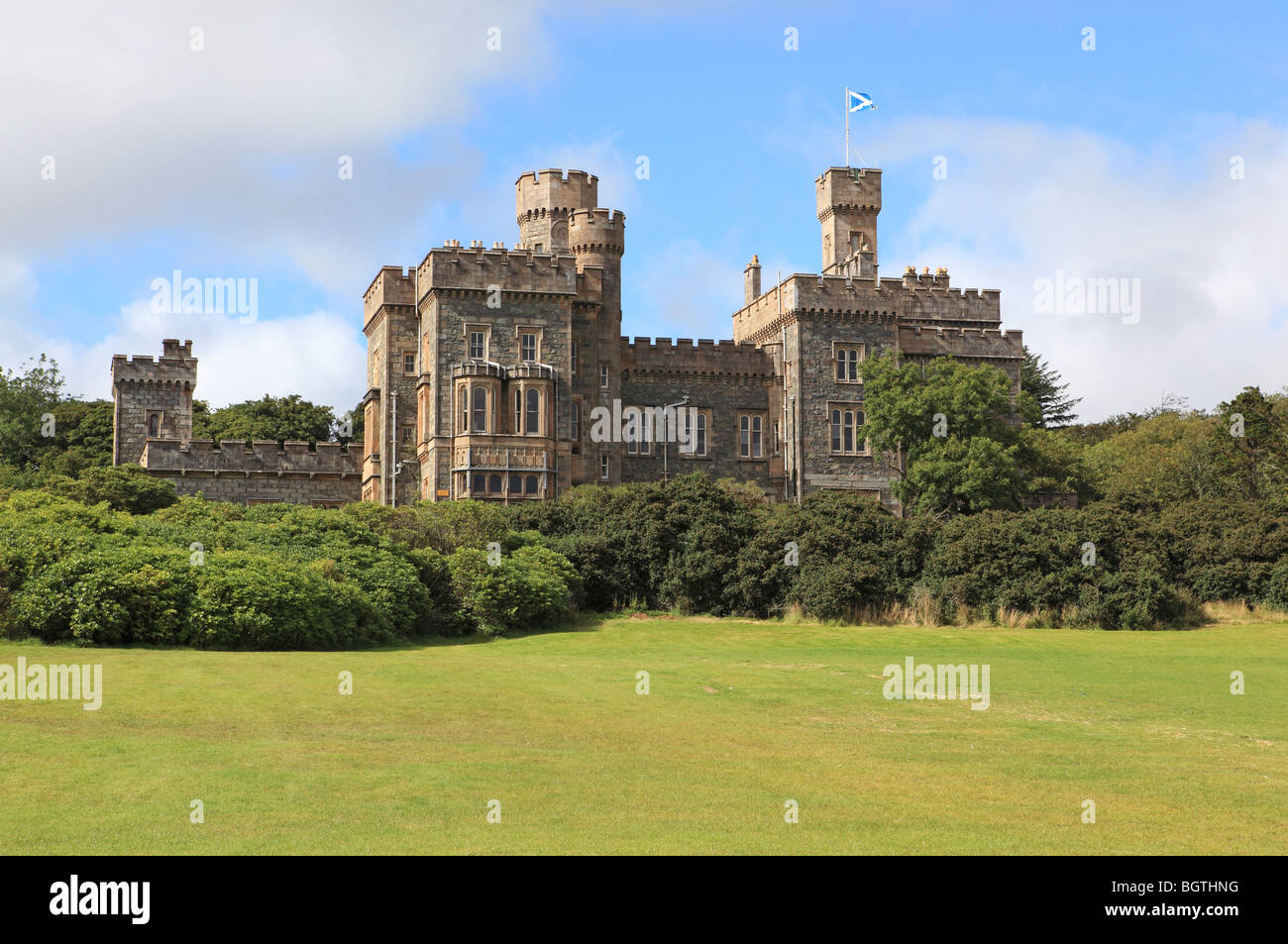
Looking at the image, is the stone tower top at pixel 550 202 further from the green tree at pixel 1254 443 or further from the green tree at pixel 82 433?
the green tree at pixel 1254 443

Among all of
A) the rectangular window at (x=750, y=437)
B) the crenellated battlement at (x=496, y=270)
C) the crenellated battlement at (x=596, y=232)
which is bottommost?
the rectangular window at (x=750, y=437)

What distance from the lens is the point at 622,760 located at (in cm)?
1464

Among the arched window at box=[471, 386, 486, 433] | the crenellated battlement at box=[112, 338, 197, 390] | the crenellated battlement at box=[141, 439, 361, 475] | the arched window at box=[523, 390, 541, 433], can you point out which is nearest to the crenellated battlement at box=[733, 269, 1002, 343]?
the arched window at box=[523, 390, 541, 433]

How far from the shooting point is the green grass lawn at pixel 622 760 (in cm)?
1122

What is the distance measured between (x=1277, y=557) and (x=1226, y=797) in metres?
28.1

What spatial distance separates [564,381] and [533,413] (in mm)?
2261

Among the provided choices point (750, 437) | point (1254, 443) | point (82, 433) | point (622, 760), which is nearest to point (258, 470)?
point (750, 437)

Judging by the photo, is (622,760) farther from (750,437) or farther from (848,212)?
(848,212)

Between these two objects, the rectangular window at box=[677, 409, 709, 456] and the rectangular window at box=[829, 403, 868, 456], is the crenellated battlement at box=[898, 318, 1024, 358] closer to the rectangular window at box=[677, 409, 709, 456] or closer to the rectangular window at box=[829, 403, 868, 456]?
the rectangular window at box=[829, 403, 868, 456]

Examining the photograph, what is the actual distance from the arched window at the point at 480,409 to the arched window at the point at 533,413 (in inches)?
61.0

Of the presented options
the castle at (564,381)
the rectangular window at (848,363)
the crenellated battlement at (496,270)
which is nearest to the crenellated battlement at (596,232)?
the castle at (564,381)

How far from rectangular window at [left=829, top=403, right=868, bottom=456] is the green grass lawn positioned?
32768 millimetres

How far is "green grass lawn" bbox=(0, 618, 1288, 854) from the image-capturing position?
1122 centimetres
